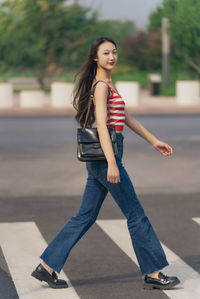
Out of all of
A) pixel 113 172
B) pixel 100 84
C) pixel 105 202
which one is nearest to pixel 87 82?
pixel 100 84

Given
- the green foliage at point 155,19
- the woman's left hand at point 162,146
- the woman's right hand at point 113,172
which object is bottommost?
the green foliage at point 155,19

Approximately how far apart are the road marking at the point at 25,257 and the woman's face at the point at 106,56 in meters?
1.73

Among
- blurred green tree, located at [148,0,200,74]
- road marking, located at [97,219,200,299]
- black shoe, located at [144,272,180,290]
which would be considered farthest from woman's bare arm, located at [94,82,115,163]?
blurred green tree, located at [148,0,200,74]

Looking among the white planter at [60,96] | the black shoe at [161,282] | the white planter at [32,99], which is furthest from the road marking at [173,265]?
the white planter at [60,96]

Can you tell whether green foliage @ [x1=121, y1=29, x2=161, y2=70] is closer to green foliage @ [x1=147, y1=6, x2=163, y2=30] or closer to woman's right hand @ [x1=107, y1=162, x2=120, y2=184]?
green foliage @ [x1=147, y1=6, x2=163, y2=30]

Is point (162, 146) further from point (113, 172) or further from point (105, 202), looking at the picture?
point (105, 202)

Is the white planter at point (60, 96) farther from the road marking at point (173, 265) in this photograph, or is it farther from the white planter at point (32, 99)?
the road marking at point (173, 265)

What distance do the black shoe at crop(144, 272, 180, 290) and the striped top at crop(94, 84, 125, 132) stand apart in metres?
1.18

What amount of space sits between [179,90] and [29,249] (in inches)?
1008

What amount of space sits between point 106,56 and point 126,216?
4.00 ft

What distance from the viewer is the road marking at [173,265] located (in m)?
6.25

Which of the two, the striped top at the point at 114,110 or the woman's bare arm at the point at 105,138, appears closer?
the woman's bare arm at the point at 105,138

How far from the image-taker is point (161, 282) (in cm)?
635

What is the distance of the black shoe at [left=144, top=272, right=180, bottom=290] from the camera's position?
250 inches
